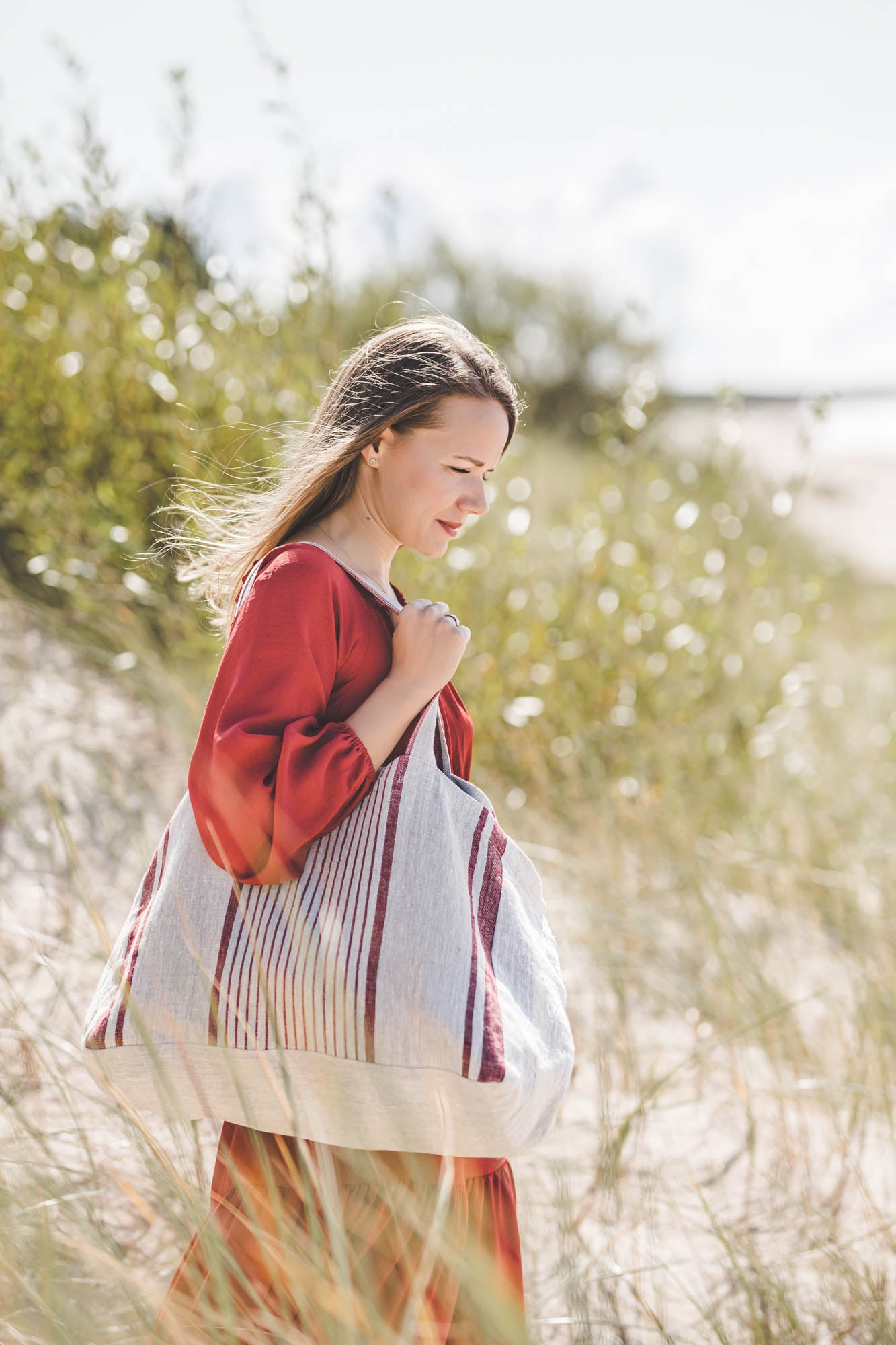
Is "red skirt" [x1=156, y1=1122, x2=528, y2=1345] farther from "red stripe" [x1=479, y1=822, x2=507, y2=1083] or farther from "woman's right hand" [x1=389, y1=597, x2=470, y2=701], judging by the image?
"woman's right hand" [x1=389, y1=597, x2=470, y2=701]

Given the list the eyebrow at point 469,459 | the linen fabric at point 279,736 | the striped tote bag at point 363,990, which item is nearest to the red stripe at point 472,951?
the striped tote bag at point 363,990

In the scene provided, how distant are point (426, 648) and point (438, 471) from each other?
20 cm

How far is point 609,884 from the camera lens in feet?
7.04

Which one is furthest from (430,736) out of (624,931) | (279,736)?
(624,931)

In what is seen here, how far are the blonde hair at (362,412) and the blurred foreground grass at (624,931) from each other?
39 centimetres

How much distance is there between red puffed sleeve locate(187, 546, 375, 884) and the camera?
90 cm

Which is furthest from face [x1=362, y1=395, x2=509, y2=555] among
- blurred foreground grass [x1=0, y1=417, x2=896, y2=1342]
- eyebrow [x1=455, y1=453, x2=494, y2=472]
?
blurred foreground grass [x1=0, y1=417, x2=896, y2=1342]

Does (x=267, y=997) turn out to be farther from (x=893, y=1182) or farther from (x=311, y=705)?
(x=893, y=1182)

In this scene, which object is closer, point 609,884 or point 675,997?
point 609,884

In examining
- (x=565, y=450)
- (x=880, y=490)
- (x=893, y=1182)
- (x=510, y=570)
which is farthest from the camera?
(x=880, y=490)

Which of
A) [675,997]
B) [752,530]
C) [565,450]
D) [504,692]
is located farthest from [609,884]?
[565,450]

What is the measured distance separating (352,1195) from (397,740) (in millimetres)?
468

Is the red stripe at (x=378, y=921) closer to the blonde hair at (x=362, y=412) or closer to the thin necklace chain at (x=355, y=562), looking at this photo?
the thin necklace chain at (x=355, y=562)

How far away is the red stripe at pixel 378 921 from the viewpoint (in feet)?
2.82
